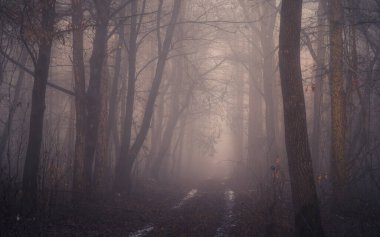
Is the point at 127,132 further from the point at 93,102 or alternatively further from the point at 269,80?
the point at 269,80

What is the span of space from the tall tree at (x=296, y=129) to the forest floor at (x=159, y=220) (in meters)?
1.08

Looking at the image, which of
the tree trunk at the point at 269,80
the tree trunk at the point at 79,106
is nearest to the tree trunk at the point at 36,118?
the tree trunk at the point at 79,106

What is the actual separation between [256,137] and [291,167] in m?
18.5

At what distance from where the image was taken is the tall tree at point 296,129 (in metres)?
8.46

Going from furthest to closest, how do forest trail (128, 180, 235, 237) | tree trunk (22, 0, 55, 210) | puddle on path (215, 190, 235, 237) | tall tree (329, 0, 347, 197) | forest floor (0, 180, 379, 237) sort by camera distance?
tall tree (329, 0, 347, 197), tree trunk (22, 0, 55, 210), puddle on path (215, 190, 235, 237), forest trail (128, 180, 235, 237), forest floor (0, 180, 379, 237)

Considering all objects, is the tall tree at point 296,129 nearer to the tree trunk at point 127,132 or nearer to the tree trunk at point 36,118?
the tree trunk at point 36,118

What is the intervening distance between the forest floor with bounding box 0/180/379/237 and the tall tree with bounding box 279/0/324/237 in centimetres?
108

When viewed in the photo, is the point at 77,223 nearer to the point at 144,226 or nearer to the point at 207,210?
the point at 144,226

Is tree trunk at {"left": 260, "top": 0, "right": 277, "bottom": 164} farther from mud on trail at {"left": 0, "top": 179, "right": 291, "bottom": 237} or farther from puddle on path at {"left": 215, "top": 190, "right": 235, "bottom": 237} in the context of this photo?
mud on trail at {"left": 0, "top": 179, "right": 291, "bottom": 237}

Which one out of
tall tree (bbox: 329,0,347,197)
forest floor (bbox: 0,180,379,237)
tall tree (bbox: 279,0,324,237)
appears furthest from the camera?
tall tree (bbox: 329,0,347,197)

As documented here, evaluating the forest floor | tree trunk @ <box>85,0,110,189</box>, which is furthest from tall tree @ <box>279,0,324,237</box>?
tree trunk @ <box>85,0,110,189</box>

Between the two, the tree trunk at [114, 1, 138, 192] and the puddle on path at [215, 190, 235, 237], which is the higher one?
the tree trunk at [114, 1, 138, 192]

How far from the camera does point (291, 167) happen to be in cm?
867

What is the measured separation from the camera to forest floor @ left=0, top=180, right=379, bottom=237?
8875mm
